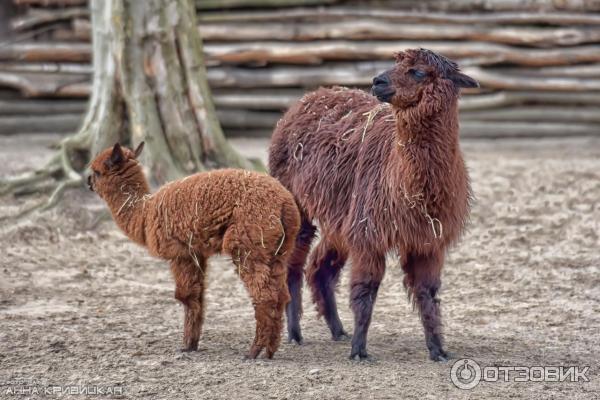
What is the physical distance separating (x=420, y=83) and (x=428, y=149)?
14.2 inches

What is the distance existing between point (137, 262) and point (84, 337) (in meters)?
2.21

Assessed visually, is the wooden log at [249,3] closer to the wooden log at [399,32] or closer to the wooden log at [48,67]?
the wooden log at [399,32]

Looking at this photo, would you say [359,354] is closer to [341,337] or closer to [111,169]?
[341,337]

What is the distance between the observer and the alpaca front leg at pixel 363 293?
595cm

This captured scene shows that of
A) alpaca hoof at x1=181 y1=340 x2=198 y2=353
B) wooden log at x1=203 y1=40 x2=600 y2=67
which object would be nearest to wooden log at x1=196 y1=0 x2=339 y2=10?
wooden log at x1=203 y1=40 x2=600 y2=67

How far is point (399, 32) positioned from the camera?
1316 cm

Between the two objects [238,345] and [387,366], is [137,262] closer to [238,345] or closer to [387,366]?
[238,345]

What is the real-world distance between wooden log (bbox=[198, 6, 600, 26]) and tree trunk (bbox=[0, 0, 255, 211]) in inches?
143

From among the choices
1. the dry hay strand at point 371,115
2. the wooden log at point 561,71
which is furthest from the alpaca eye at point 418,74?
the wooden log at point 561,71

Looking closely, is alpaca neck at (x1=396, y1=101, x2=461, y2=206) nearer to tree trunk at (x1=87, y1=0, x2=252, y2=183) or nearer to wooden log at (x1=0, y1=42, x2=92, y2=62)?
tree trunk at (x1=87, y1=0, x2=252, y2=183)

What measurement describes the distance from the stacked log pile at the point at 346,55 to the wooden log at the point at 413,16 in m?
0.01

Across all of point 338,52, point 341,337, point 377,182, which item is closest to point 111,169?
point 377,182

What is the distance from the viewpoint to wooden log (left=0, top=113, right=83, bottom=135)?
1377 cm

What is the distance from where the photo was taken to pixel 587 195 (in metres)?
10.2
